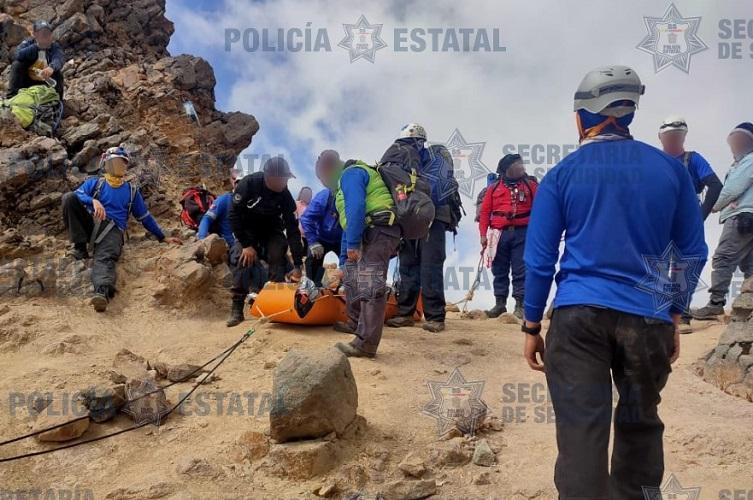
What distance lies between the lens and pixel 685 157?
276 inches

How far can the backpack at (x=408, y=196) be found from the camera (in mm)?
5773

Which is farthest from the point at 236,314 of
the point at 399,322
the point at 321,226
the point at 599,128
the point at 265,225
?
the point at 599,128

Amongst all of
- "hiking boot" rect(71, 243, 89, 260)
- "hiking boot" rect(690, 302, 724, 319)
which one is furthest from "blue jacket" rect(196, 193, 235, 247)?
"hiking boot" rect(690, 302, 724, 319)

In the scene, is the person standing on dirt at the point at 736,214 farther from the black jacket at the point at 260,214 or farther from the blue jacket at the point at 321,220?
the black jacket at the point at 260,214

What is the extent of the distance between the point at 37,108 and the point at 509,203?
9303 mm

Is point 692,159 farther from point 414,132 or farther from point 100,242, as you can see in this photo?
point 100,242

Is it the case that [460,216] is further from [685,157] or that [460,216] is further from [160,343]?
[160,343]

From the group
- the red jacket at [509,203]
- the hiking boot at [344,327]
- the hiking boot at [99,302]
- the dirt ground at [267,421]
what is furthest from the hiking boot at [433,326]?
the hiking boot at [99,302]

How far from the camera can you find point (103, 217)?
334 inches

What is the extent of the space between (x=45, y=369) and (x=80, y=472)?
1.79 metres

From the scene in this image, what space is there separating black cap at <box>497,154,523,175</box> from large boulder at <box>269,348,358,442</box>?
534cm

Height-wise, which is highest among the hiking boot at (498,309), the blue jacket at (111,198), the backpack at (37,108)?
the backpack at (37,108)

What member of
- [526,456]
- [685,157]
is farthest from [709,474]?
[685,157]

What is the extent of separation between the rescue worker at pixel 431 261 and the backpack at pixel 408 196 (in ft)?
2.46
